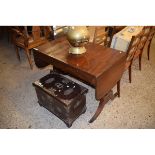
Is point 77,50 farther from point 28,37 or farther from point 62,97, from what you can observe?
point 28,37

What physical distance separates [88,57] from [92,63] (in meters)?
0.12

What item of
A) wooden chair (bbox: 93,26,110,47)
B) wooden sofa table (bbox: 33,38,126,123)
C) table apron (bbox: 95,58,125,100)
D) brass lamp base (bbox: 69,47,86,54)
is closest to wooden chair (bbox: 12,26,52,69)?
wooden sofa table (bbox: 33,38,126,123)

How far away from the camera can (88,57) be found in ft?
5.94

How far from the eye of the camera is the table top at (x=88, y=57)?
1.64m

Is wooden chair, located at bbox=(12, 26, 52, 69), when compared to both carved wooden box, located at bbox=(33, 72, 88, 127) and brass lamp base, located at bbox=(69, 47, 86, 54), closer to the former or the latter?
carved wooden box, located at bbox=(33, 72, 88, 127)

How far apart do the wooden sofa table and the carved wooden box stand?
0.15 metres

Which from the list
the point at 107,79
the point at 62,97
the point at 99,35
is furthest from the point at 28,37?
the point at 107,79

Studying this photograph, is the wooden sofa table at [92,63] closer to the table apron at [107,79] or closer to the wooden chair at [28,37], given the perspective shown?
the table apron at [107,79]

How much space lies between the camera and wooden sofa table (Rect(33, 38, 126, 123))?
161cm
